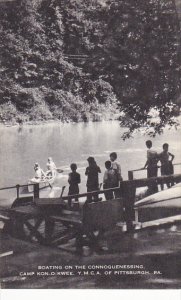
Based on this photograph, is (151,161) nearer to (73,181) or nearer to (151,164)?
(151,164)

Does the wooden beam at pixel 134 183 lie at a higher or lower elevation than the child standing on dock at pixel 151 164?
lower

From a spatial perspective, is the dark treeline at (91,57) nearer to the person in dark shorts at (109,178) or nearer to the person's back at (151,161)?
the person's back at (151,161)

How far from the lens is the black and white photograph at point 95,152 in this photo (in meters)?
2.70

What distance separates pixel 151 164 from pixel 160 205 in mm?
262

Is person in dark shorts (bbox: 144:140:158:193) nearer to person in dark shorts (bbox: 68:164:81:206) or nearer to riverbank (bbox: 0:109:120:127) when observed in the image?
riverbank (bbox: 0:109:120:127)

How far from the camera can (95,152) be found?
295 cm

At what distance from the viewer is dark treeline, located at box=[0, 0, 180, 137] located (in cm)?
277

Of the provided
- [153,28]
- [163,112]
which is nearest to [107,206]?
[163,112]

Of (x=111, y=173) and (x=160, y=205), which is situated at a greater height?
(x=111, y=173)

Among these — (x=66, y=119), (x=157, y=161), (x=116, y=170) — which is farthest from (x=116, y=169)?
(x=66, y=119)

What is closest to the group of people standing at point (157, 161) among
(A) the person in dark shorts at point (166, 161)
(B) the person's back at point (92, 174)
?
(A) the person in dark shorts at point (166, 161)

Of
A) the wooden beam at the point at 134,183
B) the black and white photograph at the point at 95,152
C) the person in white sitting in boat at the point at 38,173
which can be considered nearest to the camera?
the black and white photograph at the point at 95,152

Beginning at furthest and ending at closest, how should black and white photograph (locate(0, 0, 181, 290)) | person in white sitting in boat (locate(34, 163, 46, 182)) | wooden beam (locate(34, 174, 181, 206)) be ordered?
person in white sitting in boat (locate(34, 163, 46, 182))
wooden beam (locate(34, 174, 181, 206))
black and white photograph (locate(0, 0, 181, 290))

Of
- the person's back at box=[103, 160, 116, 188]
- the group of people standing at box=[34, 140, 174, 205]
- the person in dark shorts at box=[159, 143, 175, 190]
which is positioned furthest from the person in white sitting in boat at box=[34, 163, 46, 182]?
the person in dark shorts at box=[159, 143, 175, 190]
